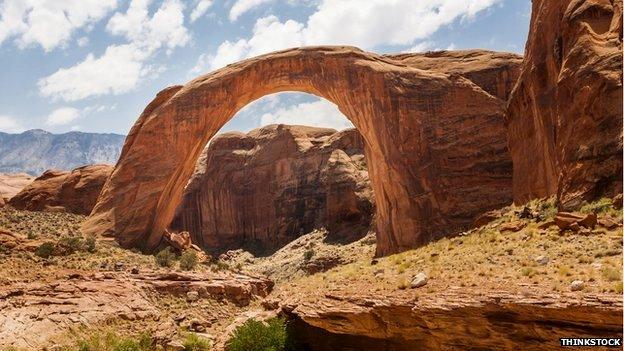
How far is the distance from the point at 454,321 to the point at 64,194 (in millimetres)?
32418

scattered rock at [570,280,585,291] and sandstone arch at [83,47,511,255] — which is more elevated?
sandstone arch at [83,47,511,255]

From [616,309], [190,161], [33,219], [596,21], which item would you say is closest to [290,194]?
[190,161]

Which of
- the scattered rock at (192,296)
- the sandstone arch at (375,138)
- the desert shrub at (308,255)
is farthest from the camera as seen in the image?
the desert shrub at (308,255)

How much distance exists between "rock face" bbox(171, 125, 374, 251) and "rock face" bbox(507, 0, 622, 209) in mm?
26472

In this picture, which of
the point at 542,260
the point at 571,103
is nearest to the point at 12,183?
the point at 571,103

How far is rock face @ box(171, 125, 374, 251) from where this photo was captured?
48.1 metres

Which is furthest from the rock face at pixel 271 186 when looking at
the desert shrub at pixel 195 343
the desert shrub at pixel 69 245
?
the desert shrub at pixel 195 343

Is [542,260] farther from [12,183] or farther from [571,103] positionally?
[12,183]

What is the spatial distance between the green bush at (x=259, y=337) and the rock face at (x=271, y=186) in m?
30.9

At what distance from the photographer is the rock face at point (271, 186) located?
48.1 meters

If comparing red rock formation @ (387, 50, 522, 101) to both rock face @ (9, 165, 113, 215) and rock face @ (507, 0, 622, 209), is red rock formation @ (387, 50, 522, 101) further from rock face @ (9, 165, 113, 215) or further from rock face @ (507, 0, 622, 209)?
rock face @ (9, 165, 113, 215)

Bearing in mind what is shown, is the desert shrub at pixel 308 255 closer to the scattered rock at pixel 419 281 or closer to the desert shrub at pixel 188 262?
the desert shrub at pixel 188 262

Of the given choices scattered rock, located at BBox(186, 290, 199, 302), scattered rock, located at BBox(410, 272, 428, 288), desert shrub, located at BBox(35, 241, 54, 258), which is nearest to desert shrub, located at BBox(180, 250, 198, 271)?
desert shrub, located at BBox(35, 241, 54, 258)

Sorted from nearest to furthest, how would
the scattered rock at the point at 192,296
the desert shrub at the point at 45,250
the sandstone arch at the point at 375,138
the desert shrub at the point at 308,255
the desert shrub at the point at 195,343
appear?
the desert shrub at the point at 195,343 < the scattered rock at the point at 192,296 < the desert shrub at the point at 45,250 < the sandstone arch at the point at 375,138 < the desert shrub at the point at 308,255
